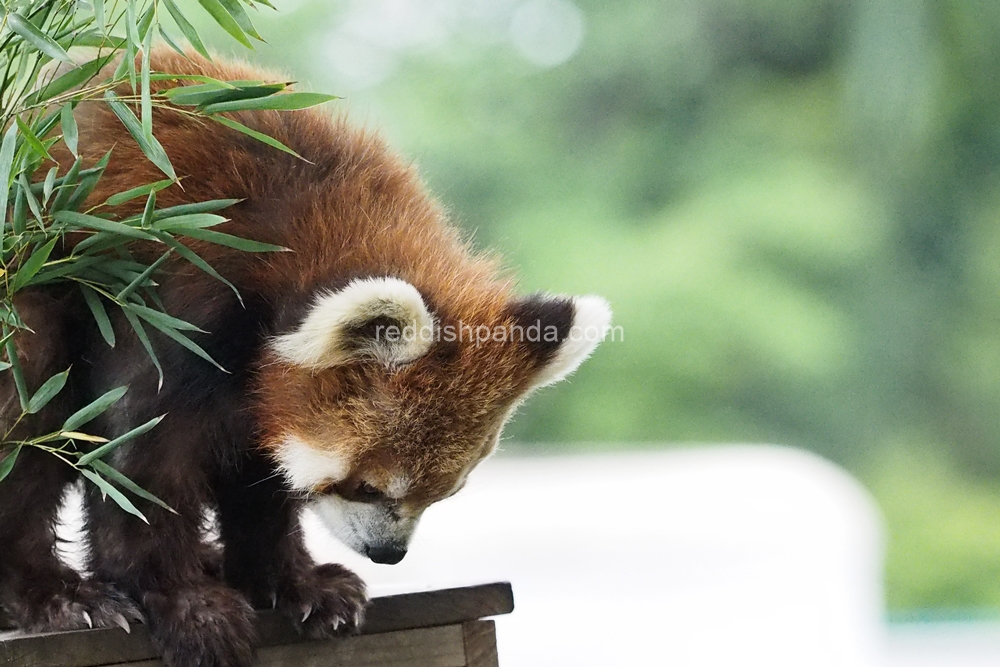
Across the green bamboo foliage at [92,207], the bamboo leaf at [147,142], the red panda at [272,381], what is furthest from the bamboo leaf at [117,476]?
the bamboo leaf at [147,142]

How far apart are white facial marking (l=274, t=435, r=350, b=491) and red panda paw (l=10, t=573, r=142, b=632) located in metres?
0.34

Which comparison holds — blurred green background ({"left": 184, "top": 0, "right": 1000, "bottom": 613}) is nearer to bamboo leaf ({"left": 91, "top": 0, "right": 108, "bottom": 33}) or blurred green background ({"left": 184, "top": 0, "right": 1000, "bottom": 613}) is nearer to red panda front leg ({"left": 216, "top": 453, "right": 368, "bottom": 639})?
red panda front leg ({"left": 216, "top": 453, "right": 368, "bottom": 639})

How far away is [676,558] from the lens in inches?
144

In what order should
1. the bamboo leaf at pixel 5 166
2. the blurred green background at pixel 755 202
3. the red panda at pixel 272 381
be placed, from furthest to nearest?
the blurred green background at pixel 755 202
the red panda at pixel 272 381
the bamboo leaf at pixel 5 166

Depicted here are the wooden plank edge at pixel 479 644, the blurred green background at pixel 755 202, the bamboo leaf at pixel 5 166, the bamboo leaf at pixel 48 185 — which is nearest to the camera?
the bamboo leaf at pixel 5 166

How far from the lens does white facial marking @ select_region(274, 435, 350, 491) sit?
66.0 inches

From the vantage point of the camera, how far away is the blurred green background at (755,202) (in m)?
3.73

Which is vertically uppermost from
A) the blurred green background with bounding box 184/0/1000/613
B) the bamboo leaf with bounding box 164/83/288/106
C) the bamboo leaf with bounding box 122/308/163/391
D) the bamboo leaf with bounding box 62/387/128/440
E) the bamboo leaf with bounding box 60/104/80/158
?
the blurred green background with bounding box 184/0/1000/613

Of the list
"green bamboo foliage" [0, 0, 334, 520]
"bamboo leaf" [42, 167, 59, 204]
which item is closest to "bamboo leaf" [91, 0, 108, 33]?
"green bamboo foliage" [0, 0, 334, 520]

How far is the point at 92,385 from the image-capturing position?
167cm

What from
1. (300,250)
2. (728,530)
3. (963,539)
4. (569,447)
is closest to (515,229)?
(569,447)

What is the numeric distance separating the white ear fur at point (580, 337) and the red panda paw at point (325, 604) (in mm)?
504

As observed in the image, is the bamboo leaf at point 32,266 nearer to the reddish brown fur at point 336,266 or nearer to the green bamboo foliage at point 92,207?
the green bamboo foliage at point 92,207

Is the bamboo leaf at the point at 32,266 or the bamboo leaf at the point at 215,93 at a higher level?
the bamboo leaf at the point at 215,93
